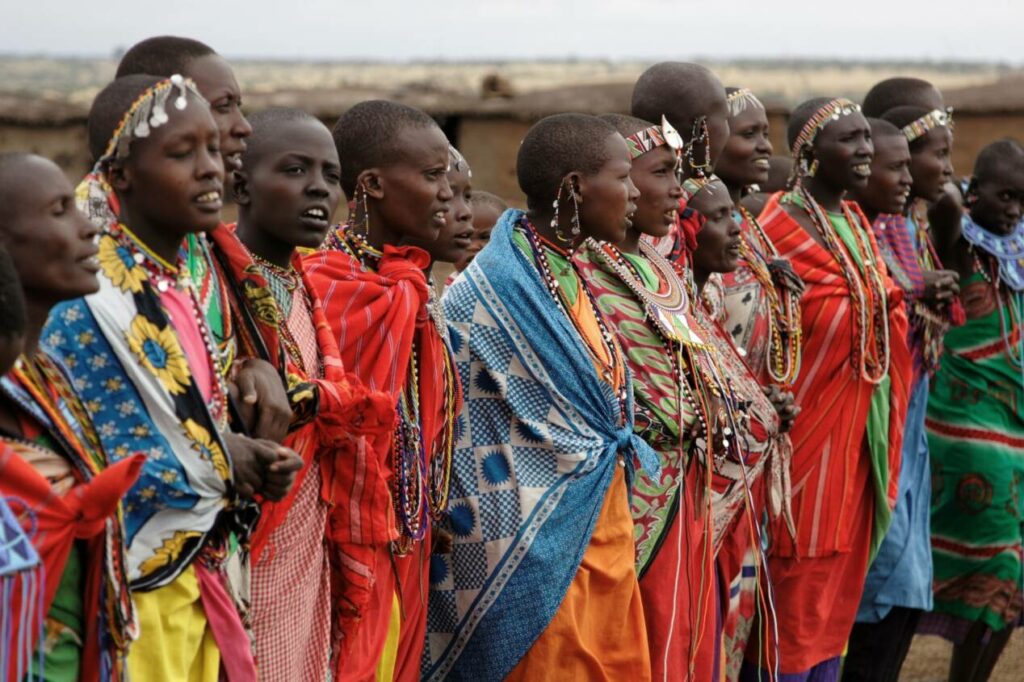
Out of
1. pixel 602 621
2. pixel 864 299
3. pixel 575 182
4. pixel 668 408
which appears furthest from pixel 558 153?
pixel 864 299

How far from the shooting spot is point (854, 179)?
695 centimetres

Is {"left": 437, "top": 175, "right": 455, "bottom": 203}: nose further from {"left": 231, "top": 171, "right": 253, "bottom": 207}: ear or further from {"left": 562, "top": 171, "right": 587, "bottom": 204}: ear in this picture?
{"left": 231, "top": 171, "right": 253, "bottom": 207}: ear

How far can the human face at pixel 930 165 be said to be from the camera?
7.57 m

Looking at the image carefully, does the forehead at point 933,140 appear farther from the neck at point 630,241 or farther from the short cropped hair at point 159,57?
the short cropped hair at point 159,57

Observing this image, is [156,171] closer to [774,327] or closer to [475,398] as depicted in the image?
[475,398]

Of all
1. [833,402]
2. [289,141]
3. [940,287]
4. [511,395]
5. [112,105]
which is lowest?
[833,402]

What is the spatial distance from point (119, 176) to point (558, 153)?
1940 mm

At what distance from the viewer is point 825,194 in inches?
276

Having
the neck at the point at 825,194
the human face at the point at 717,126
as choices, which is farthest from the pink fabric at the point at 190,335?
the neck at the point at 825,194

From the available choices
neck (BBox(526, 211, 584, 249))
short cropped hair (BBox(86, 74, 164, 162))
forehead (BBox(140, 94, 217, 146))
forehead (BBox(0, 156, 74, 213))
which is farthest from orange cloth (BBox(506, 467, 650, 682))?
forehead (BBox(0, 156, 74, 213))

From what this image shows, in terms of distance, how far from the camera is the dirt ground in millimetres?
8242

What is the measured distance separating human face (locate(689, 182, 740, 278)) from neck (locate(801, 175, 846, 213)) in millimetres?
984

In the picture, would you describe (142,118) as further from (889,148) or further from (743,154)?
(889,148)

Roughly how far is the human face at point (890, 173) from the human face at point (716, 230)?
136 cm
